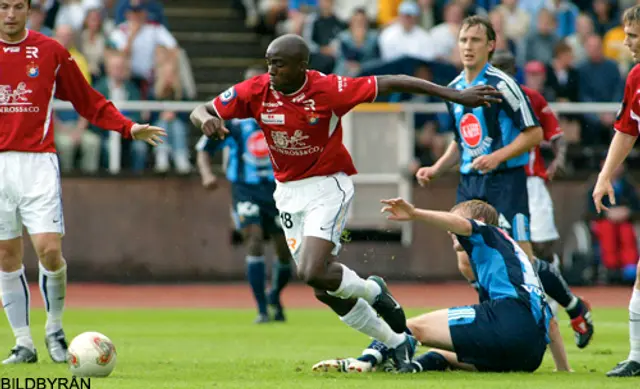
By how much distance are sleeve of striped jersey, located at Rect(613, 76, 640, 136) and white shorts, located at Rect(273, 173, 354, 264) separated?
1.97 m

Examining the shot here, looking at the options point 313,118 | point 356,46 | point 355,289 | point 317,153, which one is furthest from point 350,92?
point 356,46

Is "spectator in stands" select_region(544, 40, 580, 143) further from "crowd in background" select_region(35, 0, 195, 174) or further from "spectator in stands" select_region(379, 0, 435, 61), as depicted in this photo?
"crowd in background" select_region(35, 0, 195, 174)

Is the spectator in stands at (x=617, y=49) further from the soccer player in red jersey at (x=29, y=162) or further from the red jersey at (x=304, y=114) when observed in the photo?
the soccer player in red jersey at (x=29, y=162)

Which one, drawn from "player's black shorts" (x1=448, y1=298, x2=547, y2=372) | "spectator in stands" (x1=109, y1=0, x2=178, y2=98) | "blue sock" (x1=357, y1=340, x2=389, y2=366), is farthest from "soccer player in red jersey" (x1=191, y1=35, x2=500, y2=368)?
"spectator in stands" (x1=109, y1=0, x2=178, y2=98)

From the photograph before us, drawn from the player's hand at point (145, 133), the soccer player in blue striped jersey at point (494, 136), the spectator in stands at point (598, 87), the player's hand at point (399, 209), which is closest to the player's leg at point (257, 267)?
the soccer player in blue striped jersey at point (494, 136)

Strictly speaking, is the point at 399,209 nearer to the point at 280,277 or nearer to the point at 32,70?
the point at 32,70

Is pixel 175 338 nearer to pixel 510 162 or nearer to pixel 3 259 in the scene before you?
pixel 3 259

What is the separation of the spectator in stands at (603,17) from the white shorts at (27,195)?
14.8 meters

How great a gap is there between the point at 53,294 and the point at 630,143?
14.4 feet

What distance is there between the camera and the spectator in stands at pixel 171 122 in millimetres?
18859

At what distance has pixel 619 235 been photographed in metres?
18.9

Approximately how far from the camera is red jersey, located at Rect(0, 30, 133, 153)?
9.16 m

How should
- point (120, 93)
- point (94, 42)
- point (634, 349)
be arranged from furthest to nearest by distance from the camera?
point (94, 42) → point (120, 93) → point (634, 349)

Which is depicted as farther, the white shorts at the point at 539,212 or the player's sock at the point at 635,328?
the white shorts at the point at 539,212
